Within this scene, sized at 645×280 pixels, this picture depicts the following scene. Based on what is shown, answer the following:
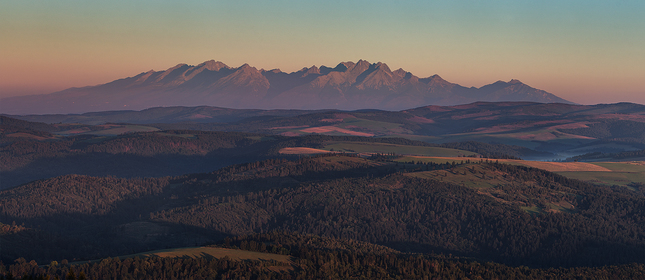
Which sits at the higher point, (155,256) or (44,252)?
(155,256)

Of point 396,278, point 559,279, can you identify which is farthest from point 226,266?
point 559,279

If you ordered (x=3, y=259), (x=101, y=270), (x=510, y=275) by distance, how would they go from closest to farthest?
(x=101, y=270) → (x=510, y=275) → (x=3, y=259)

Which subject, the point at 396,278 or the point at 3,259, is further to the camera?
the point at 3,259

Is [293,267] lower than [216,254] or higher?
lower

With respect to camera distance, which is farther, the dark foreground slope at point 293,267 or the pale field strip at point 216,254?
the pale field strip at point 216,254

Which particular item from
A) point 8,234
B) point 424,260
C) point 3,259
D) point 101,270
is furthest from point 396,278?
point 8,234

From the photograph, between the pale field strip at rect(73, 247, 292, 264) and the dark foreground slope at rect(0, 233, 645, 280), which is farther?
the pale field strip at rect(73, 247, 292, 264)

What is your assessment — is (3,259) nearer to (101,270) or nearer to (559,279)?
(101,270)

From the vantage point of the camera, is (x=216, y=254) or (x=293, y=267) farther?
(x=216, y=254)

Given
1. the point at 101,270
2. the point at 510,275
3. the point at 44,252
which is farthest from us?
the point at 44,252

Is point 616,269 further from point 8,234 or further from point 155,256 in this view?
point 8,234
